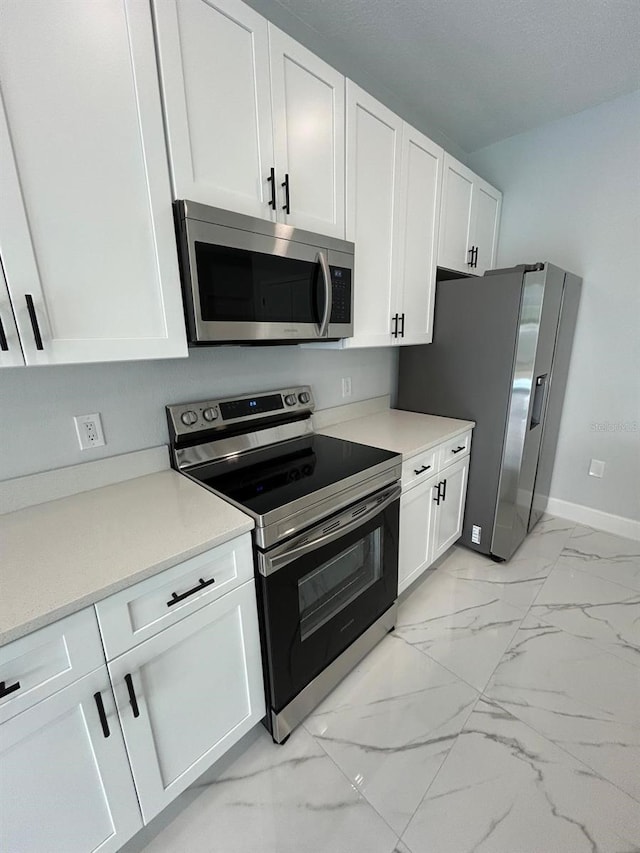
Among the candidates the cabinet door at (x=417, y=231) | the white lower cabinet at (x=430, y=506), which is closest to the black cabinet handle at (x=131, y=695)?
the white lower cabinet at (x=430, y=506)

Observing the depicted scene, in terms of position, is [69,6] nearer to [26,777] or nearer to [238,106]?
[238,106]

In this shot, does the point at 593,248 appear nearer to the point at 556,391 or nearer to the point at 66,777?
the point at 556,391

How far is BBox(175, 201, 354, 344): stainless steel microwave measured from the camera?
110cm

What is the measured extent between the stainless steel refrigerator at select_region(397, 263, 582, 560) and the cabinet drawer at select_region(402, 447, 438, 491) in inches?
19.0

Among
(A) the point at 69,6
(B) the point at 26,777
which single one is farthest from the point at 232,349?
(B) the point at 26,777

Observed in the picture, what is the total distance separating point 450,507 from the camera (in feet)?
7.06

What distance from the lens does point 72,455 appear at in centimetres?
123

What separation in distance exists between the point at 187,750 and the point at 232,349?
138 cm

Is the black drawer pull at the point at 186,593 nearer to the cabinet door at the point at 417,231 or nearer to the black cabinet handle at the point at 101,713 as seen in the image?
the black cabinet handle at the point at 101,713

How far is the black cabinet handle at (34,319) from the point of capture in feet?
2.77

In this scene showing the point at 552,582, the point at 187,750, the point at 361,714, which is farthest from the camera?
the point at 552,582

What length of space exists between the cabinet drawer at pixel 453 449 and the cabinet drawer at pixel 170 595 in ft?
4.02

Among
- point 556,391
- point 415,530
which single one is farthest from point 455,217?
point 415,530

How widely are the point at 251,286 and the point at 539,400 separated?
1.86m
